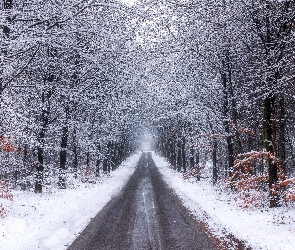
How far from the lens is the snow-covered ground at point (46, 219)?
9.20 metres

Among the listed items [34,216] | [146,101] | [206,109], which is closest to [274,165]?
[206,109]

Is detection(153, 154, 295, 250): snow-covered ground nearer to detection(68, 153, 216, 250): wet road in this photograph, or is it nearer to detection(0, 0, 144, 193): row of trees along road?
detection(68, 153, 216, 250): wet road

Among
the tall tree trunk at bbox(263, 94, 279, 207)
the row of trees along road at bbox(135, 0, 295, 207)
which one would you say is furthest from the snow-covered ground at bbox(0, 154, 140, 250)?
the tall tree trunk at bbox(263, 94, 279, 207)

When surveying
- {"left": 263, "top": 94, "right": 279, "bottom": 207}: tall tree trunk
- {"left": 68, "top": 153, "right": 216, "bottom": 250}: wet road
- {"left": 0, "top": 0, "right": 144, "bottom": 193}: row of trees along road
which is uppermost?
{"left": 0, "top": 0, "right": 144, "bottom": 193}: row of trees along road

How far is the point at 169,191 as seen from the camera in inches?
841

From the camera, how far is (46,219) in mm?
11938

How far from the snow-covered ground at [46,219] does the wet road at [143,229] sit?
0.54 metres

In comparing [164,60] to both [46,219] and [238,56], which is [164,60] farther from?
[46,219]

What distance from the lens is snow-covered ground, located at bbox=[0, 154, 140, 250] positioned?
30.2ft

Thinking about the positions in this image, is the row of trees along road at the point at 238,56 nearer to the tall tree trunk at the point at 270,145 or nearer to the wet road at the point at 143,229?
the tall tree trunk at the point at 270,145

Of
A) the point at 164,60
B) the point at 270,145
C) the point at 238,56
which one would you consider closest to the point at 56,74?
the point at 164,60

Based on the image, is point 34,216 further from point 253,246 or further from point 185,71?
point 185,71

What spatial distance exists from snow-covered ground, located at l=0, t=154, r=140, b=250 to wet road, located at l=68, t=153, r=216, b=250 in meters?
0.54

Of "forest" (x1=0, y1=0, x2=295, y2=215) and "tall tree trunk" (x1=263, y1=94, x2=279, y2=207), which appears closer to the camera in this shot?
"forest" (x1=0, y1=0, x2=295, y2=215)
